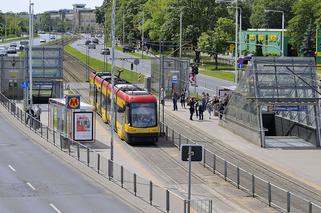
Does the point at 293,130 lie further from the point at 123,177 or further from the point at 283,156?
the point at 123,177

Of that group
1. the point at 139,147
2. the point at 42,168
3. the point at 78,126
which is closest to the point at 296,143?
the point at 139,147

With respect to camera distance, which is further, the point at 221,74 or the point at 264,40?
the point at 264,40

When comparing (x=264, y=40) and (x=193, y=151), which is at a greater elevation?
(x=264, y=40)

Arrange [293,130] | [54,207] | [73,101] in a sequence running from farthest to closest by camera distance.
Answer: [293,130], [73,101], [54,207]

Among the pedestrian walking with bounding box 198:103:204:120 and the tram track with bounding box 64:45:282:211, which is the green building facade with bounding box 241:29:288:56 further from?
the tram track with bounding box 64:45:282:211

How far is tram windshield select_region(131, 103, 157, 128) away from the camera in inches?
1812

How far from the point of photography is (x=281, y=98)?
49000 mm

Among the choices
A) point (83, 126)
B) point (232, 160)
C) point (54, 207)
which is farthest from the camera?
point (83, 126)

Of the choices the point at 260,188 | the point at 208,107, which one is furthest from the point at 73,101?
the point at 208,107

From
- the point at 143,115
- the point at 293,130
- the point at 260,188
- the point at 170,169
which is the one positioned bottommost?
the point at 170,169

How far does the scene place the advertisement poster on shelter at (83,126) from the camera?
44781 mm

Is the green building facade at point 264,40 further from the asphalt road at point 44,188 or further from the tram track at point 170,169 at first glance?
the asphalt road at point 44,188

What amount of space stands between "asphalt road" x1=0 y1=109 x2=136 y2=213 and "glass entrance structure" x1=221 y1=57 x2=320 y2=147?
515 inches

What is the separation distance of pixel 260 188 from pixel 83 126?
16.1 metres
